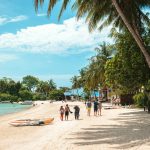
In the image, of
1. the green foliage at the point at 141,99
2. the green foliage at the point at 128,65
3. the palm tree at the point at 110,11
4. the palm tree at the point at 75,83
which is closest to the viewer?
the palm tree at the point at 110,11

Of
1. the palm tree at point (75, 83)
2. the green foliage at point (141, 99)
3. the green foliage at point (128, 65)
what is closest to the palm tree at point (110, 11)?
the green foliage at point (128, 65)

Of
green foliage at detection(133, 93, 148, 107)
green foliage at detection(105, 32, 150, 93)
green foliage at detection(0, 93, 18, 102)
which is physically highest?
green foliage at detection(0, 93, 18, 102)

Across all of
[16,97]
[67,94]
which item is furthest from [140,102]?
[16,97]

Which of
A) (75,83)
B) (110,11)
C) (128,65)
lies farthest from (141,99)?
(75,83)

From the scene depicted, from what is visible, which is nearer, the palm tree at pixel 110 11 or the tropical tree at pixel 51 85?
the palm tree at pixel 110 11

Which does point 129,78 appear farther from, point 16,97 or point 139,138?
point 16,97

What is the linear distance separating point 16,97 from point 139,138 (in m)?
146

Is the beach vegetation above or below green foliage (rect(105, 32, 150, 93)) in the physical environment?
above

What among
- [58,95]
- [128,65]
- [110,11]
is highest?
[58,95]

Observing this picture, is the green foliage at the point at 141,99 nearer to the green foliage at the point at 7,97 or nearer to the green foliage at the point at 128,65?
the green foliage at the point at 128,65

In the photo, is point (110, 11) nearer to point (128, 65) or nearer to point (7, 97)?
point (128, 65)

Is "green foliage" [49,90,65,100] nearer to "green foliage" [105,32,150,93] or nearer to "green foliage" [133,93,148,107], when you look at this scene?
"green foliage" [133,93,148,107]

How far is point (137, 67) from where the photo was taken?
35.2m

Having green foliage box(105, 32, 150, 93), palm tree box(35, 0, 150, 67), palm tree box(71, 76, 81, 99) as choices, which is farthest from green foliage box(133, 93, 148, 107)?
palm tree box(71, 76, 81, 99)
